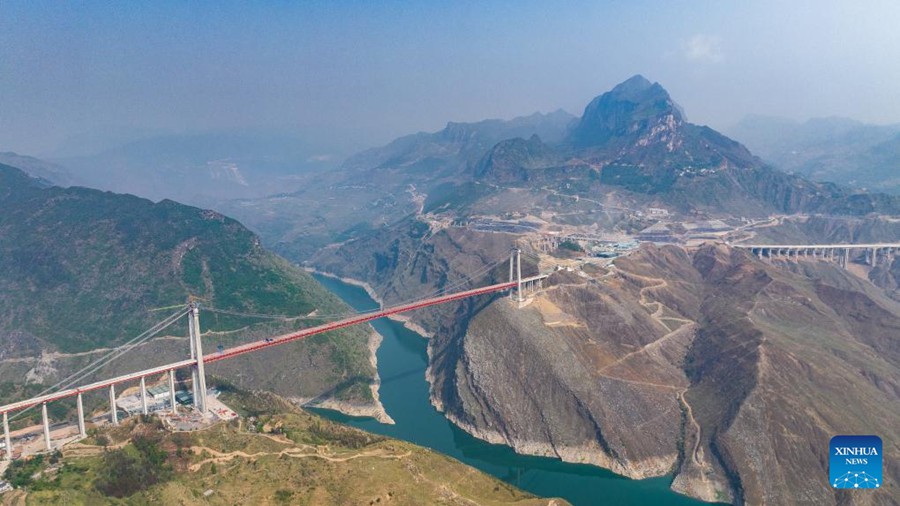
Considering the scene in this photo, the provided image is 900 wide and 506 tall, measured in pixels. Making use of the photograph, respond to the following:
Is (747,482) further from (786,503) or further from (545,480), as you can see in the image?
(545,480)

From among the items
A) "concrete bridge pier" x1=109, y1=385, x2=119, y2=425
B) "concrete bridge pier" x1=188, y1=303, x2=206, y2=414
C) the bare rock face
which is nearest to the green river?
the bare rock face

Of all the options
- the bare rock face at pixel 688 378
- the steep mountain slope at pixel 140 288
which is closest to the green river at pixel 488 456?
the bare rock face at pixel 688 378

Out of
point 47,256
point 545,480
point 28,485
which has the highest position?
point 47,256

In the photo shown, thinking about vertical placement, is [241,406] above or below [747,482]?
above

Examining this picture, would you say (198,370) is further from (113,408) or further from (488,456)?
(488,456)

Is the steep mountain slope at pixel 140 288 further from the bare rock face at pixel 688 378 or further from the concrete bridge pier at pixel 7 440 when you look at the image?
the concrete bridge pier at pixel 7 440

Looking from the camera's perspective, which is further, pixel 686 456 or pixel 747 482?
pixel 686 456

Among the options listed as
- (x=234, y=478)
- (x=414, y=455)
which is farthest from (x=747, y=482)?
(x=234, y=478)

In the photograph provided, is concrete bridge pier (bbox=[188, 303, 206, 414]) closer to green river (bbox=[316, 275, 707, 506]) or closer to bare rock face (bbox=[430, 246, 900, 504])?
green river (bbox=[316, 275, 707, 506])
